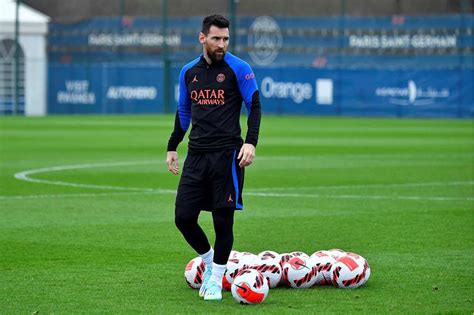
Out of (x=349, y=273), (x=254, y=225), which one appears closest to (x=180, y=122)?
(x=349, y=273)

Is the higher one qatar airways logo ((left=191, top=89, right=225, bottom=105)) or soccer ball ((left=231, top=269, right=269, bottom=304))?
qatar airways logo ((left=191, top=89, right=225, bottom=105))

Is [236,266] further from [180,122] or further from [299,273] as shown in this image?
[180,122]

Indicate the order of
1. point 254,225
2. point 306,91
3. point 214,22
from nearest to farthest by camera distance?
point 214,22, point 254,225, point 306,91

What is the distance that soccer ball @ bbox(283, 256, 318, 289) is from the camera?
9.30 m

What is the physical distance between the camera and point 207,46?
8.95 meters

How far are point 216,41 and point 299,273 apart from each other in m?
1.85

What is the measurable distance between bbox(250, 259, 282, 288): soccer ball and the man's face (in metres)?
1.60

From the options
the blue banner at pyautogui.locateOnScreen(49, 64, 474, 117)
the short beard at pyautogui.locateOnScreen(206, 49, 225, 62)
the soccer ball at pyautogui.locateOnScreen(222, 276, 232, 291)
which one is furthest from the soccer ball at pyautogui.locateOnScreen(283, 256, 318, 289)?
the blue banner at pyautogui.locateOnScreen(49, 64, 474, 117)

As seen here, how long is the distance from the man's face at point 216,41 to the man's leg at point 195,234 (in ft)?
3.82

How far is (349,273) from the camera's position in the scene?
9305 mm

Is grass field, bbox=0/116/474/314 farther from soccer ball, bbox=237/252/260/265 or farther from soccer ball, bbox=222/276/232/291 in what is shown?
soccer ball, bbox=237/252/260/265

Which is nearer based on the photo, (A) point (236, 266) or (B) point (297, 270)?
(B) point (297, 270)

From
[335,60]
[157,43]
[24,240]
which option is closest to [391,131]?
[335,60]

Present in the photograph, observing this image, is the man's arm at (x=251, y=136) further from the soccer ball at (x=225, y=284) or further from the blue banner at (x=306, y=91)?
the blue banner at (x=306, y=91)
